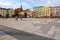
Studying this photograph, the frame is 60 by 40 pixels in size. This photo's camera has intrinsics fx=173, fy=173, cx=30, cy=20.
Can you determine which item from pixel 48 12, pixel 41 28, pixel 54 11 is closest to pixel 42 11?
pixel 48 12

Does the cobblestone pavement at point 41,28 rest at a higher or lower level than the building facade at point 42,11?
higher

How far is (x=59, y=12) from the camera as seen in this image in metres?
114

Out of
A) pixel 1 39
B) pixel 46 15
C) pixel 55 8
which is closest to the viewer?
pixel 1 39

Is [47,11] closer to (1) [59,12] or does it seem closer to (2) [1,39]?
(1) [59,12]

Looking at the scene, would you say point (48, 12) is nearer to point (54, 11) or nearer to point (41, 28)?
point (54, 11)

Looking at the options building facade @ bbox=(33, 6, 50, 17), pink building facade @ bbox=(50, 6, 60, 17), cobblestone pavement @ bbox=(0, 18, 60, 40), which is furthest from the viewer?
pink building facade @ bbox=(50, 6, 60, 17)

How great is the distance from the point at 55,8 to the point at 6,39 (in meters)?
111

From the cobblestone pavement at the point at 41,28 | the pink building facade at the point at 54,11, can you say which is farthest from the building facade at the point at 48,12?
the cobblestone pavement at the point at 41,28

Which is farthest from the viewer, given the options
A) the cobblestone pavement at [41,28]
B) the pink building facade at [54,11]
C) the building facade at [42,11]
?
the pink building facade at [54,11]

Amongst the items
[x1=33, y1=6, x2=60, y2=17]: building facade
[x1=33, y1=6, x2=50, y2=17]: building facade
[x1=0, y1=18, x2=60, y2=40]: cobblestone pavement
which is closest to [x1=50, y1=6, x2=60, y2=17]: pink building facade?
[x1=33, y1=6, x2=60, y2=17]: building facade

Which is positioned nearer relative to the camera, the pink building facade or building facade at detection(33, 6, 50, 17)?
building facade at detection(33, 6, 50, 17)

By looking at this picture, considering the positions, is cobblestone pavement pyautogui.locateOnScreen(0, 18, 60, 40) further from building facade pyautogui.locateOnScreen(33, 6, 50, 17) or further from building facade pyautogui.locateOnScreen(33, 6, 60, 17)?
building facade pyautogui.locateOnScreen(33, 6, 60, 17)

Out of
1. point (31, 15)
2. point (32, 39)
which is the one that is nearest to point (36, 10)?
point (31, 15)

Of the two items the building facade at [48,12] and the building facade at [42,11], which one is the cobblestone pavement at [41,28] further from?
the building facade at [48,12]
